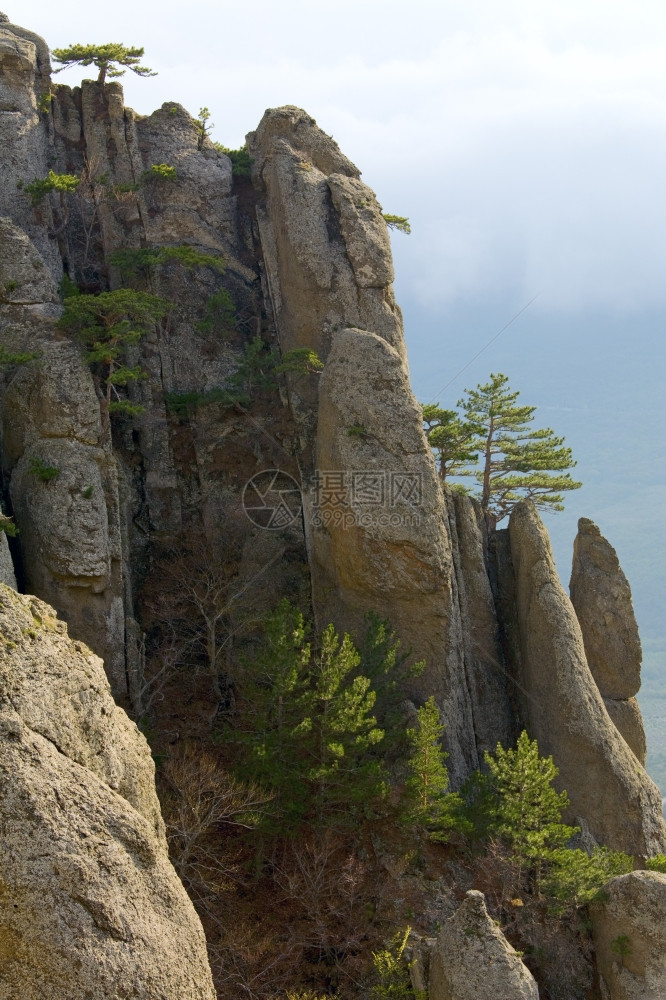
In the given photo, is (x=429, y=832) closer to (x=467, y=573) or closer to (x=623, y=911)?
(x=623, y=911)

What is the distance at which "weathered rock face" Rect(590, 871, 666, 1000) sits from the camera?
978 inches

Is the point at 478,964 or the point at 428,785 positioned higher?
the point at 428,785

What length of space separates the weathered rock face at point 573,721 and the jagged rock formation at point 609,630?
9.41ft

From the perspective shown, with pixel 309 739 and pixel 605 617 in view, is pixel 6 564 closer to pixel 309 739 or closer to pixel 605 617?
pixel 309 739

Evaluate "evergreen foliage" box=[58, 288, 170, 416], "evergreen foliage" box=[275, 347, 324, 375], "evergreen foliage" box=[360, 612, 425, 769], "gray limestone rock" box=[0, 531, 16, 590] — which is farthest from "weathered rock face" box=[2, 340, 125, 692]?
"evergreen foliage" box=[275, 347, 324, 375]

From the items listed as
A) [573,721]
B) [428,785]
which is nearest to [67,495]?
[428,785]

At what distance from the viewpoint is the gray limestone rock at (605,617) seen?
37938mm

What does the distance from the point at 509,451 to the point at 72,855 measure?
104ft

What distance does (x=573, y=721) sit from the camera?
33.7m

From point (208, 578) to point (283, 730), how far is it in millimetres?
9196

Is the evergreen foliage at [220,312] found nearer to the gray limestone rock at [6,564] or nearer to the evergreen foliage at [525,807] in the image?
the gray limestone rock at [6,564]

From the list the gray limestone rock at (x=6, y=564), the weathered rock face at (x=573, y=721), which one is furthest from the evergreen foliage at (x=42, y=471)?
the weathered rock face at (x=573, y=721)

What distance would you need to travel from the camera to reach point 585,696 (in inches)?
1341

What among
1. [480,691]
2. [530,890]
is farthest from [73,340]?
[530,890]
